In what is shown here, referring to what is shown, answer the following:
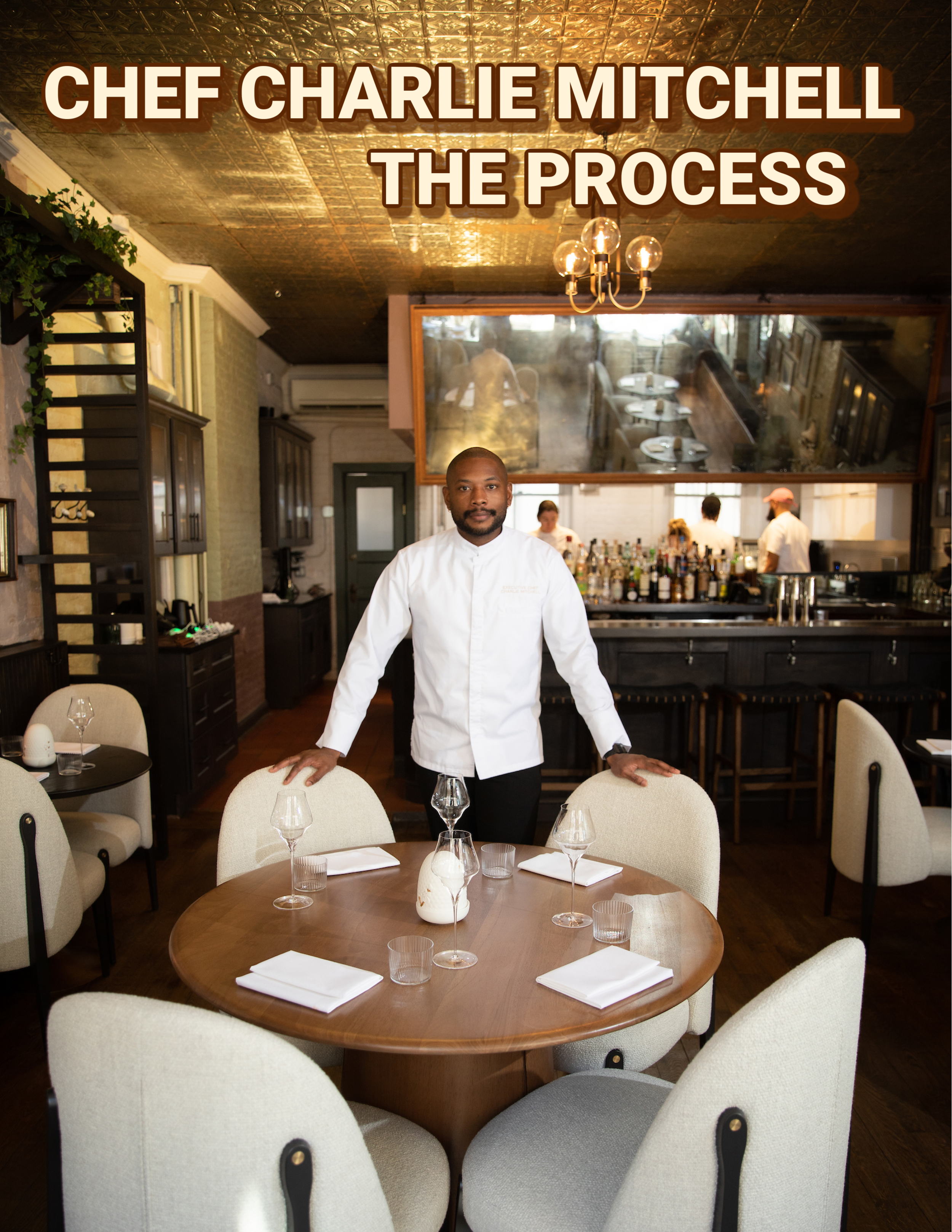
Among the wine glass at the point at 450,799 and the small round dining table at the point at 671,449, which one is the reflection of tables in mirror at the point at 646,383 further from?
the wine glass at the point at 450,799

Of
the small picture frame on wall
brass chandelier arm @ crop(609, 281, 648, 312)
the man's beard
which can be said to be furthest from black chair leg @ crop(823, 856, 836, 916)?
the small picture frame on wall

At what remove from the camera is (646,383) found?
673cm

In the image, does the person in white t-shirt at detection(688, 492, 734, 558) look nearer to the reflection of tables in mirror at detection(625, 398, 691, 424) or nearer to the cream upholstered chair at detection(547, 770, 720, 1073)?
the reflection of tables in mirror at detection(625, 398, 691, 424)

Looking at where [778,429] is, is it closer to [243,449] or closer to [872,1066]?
[243,449]

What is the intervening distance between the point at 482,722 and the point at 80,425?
11.7 ft

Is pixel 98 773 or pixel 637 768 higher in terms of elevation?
pixel 637 768

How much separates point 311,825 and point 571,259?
3.29 metres

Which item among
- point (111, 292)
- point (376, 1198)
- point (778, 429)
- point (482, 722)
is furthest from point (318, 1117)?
point (778, 429)

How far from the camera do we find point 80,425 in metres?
4.98

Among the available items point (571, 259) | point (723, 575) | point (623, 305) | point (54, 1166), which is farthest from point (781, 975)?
point (623, 305)

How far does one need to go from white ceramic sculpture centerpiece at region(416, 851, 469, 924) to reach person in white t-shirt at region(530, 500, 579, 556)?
564 centimetres

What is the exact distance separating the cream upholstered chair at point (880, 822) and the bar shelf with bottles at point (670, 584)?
3.18 m

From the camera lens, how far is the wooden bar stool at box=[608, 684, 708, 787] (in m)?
4.61

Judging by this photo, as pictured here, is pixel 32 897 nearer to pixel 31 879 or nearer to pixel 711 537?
pixel 31 879
